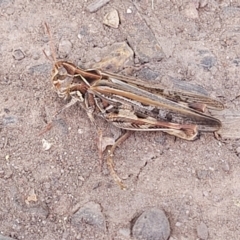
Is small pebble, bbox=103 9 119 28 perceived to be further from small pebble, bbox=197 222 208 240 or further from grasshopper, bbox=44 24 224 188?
small pebble, bbox=197 222 208 240

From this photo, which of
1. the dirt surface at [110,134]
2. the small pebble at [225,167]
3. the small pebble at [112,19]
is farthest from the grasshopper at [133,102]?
the small pebble at [112,19]

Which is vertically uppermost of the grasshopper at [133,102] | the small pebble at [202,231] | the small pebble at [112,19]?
the small pebble at [112,19]

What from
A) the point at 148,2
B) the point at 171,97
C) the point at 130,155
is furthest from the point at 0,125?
the point at 148,2

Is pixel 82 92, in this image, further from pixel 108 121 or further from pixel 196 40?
pixel 196 40

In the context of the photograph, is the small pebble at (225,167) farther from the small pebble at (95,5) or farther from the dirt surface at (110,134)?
the small pebble at (95,5)

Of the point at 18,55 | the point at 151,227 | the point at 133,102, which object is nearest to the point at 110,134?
the point at 133,102

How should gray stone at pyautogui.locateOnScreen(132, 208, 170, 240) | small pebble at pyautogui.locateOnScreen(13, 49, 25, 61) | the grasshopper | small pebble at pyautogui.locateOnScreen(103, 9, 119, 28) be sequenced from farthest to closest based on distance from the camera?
small pebble at pyautogui.locateOnScreen(103, 9, 119, 28) → small pebble at pyautogui.locateOnScreen(13, 49, 25, 61) → the grasshopper → gray stone at pyautogui.locateOnScreen(132, 208, 170, 240)

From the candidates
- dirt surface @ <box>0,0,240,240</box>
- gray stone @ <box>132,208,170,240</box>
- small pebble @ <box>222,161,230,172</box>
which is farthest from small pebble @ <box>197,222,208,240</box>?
small pebble @ <box>222,161,230,172</box>
